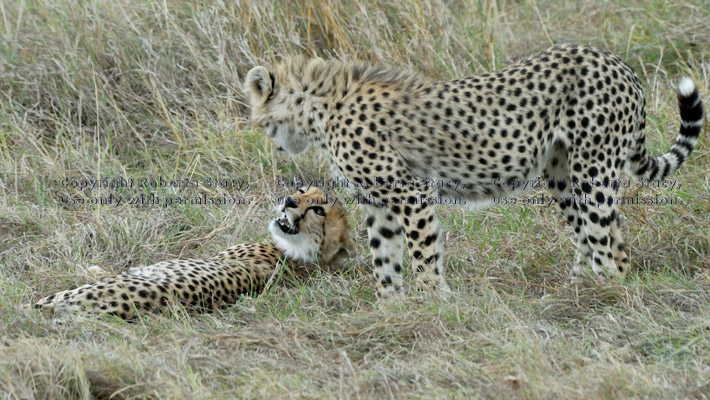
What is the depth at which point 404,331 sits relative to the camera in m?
3.42

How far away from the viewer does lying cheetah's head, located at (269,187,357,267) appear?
4.29m

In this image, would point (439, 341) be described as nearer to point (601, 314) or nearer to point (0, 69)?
point (601, 314)

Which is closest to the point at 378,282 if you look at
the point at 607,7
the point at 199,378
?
the point at 199,378

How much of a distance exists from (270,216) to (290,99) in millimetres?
859

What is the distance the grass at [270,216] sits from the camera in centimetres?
301

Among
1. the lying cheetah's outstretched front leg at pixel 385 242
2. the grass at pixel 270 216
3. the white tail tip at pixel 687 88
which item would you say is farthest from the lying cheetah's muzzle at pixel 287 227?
the white tail tip at pixel 687 88

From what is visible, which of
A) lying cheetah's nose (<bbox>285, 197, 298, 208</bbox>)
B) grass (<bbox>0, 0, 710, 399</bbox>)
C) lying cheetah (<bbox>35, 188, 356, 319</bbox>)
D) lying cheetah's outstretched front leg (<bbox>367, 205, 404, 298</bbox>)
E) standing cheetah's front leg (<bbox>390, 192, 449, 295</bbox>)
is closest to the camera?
grass (<bbox>0, 0, 710, 399</bbox>)

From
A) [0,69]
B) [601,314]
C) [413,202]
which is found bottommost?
[601,314]

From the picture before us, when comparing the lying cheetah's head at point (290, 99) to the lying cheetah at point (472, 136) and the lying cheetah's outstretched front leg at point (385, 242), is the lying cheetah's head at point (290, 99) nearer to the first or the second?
the lying cheetah at point (472, 136)

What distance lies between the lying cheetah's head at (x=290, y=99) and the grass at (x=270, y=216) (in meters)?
0.62

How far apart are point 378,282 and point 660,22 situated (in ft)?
9.64

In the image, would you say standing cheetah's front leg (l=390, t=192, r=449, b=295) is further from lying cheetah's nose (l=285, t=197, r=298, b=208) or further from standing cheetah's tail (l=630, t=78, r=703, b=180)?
standing cheetah's tail (l=630, t=78, r=703, b=180)

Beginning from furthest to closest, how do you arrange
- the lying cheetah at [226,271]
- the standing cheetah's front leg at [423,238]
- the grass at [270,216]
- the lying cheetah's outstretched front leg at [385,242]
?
the lying cheetah's outstretched front leg at [385,242] < the standing cheetah's front leg at [423,238] < the lying cheetah at [226,271] < the grass at [270,216]

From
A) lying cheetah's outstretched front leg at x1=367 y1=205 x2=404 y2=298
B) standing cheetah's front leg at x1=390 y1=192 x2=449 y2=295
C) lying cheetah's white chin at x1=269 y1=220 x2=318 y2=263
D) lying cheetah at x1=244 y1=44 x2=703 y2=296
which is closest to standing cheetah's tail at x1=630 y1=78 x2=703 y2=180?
lying cheetah at x1=244 y1=44 x2=703 y2=296
